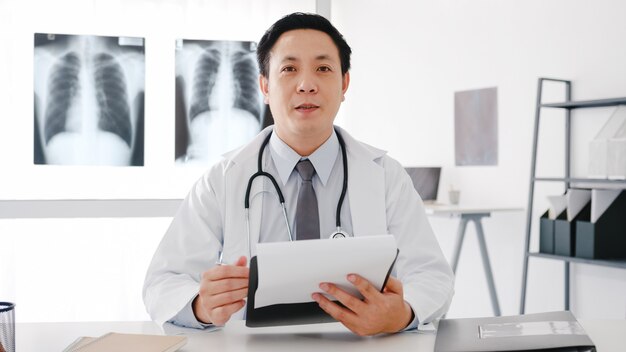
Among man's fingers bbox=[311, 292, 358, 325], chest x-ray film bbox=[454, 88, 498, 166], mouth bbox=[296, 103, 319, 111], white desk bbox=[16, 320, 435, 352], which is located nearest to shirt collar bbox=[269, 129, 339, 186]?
mouth bbox=[296, 103, 319, 111]

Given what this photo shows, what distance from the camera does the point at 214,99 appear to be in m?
2.36

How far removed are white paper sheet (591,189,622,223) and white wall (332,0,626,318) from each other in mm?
412

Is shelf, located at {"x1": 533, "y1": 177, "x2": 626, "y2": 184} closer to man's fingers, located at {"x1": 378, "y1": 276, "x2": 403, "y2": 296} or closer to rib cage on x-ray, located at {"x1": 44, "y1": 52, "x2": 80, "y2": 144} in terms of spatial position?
→ man's fingers, located at {"x1": 378, "y1": 276, "x2": 403, "y2": 296}

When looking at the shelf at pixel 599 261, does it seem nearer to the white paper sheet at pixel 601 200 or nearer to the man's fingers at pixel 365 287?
the white paper sheet at pixel 601 200

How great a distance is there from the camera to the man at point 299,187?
1585 millimetres

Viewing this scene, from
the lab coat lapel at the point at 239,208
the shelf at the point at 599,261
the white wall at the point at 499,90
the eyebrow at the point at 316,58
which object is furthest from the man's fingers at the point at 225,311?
the white wall at the point at 499,90

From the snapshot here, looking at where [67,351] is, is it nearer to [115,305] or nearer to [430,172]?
[115,305]

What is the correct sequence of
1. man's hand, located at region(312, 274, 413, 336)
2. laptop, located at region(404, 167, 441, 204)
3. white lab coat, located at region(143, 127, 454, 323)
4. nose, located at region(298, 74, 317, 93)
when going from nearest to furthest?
man's hand, located at region(312, 274, 413, 336), white lab coat, located at region(143, 127, 454, 323), nose, located at region(298, 74, 317, 93), laptop, located at region(404, 167, 441, 204)

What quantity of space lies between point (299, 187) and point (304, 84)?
28cm

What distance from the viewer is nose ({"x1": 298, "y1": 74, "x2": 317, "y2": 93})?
163 cm

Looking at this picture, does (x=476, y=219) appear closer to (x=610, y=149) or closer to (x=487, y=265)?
(x=487, y=265)

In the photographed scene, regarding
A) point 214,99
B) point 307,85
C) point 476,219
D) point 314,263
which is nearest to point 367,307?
point 314,263

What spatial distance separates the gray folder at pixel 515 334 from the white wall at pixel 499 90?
2.30 metres

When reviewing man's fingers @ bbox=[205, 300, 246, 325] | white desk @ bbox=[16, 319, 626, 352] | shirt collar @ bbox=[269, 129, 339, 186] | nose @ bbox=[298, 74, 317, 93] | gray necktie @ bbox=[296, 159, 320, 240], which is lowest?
white desk @ bbox=[16, 319, 626, 352]
